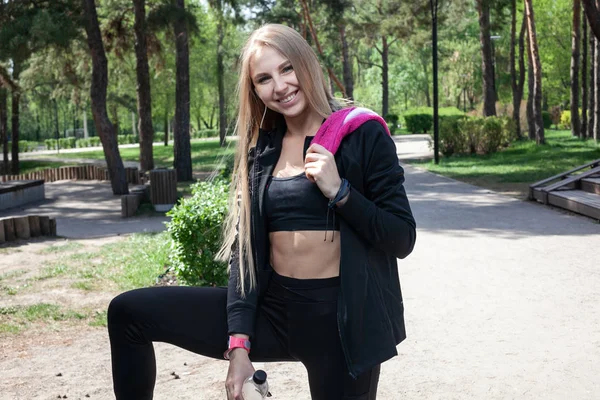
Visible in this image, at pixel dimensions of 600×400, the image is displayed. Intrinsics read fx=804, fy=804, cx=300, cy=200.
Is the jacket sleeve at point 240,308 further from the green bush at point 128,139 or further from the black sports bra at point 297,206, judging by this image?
the green bush at point 128,139

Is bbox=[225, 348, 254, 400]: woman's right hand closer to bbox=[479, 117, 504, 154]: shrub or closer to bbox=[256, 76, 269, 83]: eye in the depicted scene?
bbox=[256, 76, 269, 83]: eye

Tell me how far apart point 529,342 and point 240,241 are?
3.71 meters

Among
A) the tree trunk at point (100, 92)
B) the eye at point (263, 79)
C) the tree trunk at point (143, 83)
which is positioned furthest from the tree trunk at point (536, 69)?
the eye at point (263, 79)

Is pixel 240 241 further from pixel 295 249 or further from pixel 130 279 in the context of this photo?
pixel 130 279

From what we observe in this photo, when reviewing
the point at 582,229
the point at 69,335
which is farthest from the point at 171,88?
the point at 69,335

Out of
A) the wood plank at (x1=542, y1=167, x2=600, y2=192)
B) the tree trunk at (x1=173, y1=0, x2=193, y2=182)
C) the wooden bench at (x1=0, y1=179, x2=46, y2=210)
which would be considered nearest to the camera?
the wood plank at (x1=542, y1=167, x2=600, y2=192)

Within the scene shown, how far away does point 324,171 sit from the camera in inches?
90.7

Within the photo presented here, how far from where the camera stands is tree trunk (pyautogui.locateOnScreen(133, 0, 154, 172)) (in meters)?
Answer: 25.0

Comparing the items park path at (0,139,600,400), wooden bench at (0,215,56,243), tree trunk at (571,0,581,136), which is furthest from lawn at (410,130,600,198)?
wooden bench at (0,215,56,243)

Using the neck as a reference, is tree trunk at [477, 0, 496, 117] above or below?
above

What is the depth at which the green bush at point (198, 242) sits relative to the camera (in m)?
7.67

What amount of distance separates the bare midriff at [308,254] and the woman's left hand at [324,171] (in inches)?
6.6

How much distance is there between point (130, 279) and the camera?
8984 mm

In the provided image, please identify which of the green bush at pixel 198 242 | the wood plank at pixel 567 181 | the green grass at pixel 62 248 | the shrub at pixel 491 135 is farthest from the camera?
the shrub at pixel 491 135
